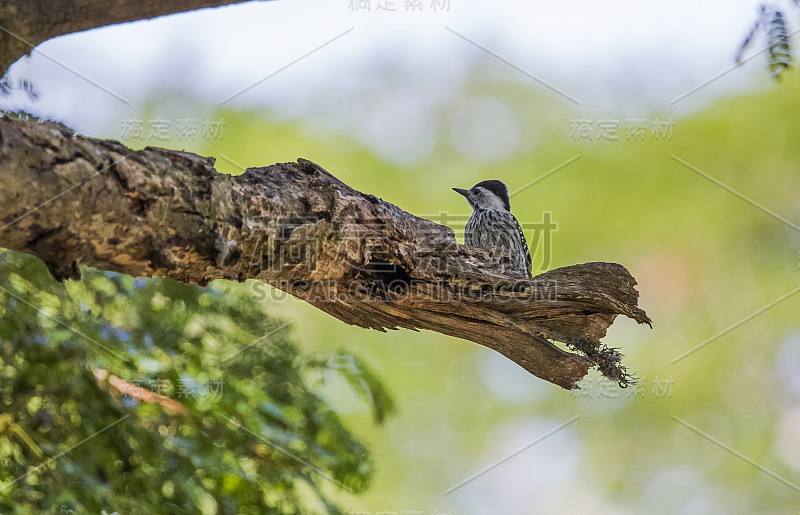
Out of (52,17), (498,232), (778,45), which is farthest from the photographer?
(498,232)

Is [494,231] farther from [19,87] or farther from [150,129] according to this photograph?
[19,87]

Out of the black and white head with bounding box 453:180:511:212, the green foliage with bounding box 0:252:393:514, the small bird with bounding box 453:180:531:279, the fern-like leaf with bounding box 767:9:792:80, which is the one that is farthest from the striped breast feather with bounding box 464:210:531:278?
the fern-like leaf with bounding box 767:9:792:80

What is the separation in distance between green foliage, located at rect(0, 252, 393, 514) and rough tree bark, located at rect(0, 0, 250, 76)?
4.09 feet

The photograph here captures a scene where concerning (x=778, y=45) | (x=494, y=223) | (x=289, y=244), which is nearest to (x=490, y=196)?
(x=494, y=223)

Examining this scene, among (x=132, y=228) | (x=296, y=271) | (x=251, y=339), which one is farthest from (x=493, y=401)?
(x=132, y=228)

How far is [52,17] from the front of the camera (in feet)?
7.20

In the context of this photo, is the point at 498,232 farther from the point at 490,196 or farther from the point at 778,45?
the point at 778,45

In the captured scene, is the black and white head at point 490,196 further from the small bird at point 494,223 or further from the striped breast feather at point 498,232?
the striped breast feather at point 498,232

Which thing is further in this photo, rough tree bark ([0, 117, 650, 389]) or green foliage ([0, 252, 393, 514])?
green foliage ([0, 252, 393, 514])

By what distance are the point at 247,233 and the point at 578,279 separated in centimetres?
141

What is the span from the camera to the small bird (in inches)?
202

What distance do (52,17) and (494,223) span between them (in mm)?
3508

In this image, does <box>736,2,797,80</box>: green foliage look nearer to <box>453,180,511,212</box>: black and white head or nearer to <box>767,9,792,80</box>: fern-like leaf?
<box>767,9,792,80</box>: fern-like leaf

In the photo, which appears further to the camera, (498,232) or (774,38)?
(498,232)
